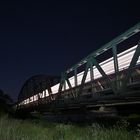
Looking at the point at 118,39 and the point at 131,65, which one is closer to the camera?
the point at 131,65

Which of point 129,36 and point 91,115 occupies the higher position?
point 129,36

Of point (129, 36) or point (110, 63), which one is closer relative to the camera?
point (129, 36)

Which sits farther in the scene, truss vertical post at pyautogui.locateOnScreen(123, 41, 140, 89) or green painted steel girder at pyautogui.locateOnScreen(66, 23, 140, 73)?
green painted steel girder at pyautogui.locateOnScreen(66, 23, 140, 73)

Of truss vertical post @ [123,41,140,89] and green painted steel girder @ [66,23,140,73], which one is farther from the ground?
green painted steel girder @ [66,23,140,73]

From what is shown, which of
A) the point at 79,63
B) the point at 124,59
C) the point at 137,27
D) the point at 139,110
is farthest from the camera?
the point at 139,110

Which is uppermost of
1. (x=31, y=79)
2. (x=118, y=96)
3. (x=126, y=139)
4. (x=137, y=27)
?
(x=31, y=79)

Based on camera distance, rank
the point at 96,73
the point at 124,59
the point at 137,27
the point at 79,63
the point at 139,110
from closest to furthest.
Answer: the point at 137,27, the point at 124,59, the point at 79,63, the point at 139,110, the point at 96,73

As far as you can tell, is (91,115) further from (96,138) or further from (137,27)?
(96,138)

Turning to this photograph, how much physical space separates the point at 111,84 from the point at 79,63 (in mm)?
6466

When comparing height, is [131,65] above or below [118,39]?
below

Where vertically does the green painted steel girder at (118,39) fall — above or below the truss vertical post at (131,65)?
above

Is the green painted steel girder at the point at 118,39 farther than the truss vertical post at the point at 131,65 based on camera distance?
Yes

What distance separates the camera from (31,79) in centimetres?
6006

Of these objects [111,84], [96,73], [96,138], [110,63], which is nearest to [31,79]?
[96,73]
